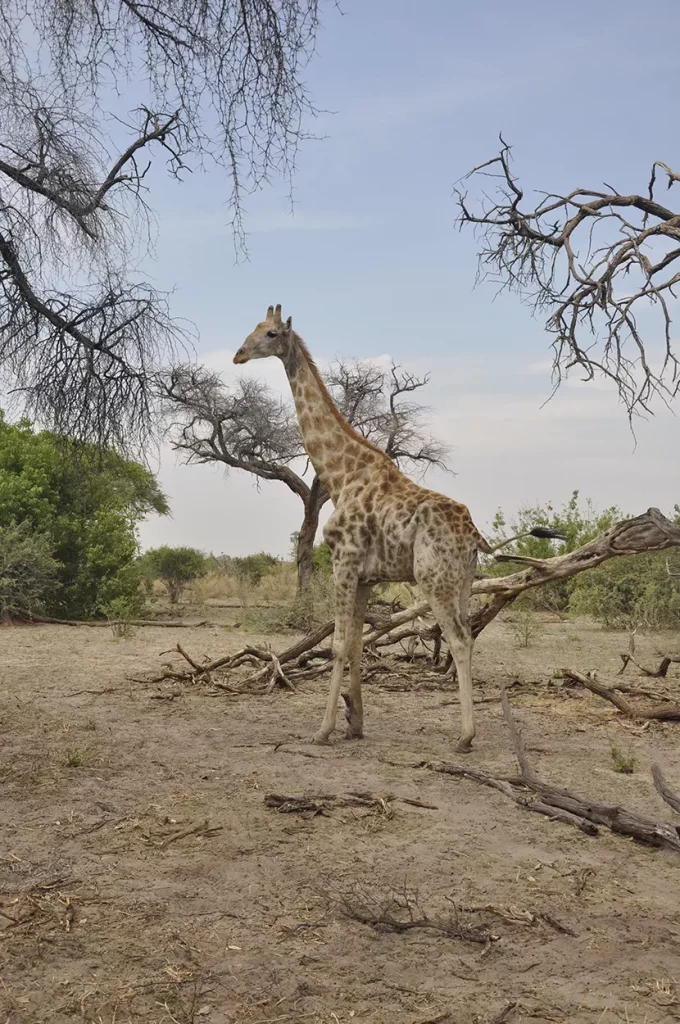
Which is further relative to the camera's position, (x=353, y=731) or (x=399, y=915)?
(x=353, y=731)

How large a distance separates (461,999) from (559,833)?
215 cm

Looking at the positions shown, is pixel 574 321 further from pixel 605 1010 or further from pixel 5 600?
pixel 5 600

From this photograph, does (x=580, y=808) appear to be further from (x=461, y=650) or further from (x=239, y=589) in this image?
(x=239, y=589)

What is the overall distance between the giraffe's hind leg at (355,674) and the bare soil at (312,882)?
30 centimetres

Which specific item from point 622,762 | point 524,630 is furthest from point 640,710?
point 524,630

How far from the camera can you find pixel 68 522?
2034 cm

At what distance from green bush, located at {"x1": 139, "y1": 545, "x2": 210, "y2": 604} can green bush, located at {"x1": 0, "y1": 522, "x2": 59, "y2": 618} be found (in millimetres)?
10622

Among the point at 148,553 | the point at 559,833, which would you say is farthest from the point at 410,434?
the point at 559,833

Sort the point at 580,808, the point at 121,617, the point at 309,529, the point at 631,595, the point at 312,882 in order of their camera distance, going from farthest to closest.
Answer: the point at 309,529
the point at 121,617
the point at 631,595
the point at 580,808
the point at 312,882

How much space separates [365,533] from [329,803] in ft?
8.60

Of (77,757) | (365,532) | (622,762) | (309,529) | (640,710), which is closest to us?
(77,757)

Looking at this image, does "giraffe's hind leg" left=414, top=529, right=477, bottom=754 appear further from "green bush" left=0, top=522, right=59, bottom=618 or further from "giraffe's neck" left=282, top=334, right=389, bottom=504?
"green bush" left=0, top=522, right=59, bottom=618

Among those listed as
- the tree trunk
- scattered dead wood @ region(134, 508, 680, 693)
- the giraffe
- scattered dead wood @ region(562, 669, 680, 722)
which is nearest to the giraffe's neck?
the giraffe

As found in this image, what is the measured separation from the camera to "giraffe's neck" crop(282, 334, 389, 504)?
8.66 meters
